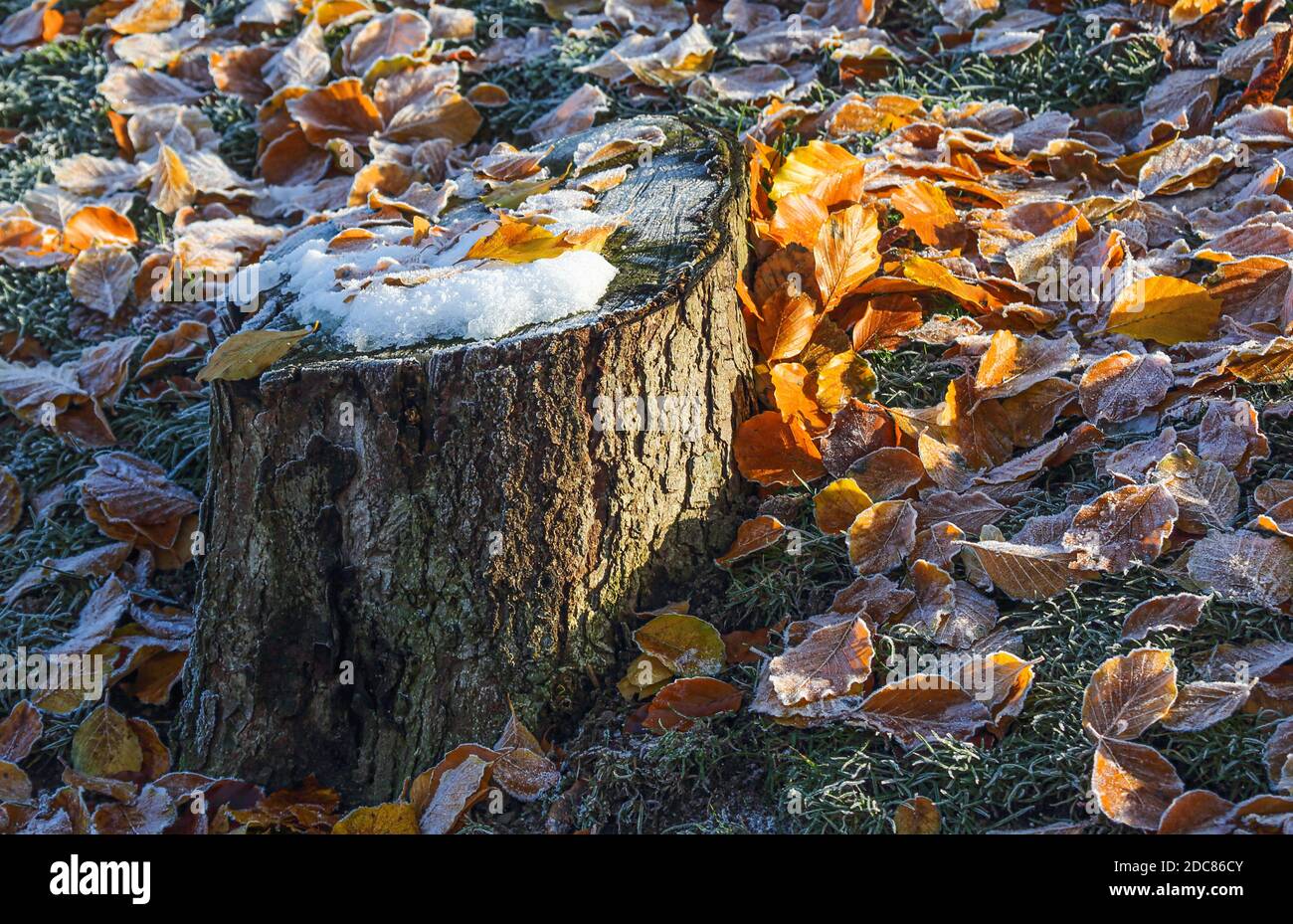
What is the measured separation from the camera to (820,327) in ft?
8.69

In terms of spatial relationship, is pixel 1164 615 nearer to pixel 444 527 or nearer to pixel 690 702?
pixel 690 702

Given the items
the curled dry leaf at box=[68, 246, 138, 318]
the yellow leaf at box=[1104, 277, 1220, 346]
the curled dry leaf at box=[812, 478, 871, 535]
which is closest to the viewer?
the curled dry leaf at box=[812, 478, 871, 535]

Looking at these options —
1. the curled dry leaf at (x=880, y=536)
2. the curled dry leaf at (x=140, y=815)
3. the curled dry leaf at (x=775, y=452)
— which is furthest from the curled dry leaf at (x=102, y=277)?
the curled dry leaf at (x=880, y=536)

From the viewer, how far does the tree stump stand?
210 centimetres

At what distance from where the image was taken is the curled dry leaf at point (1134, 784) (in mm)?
1720

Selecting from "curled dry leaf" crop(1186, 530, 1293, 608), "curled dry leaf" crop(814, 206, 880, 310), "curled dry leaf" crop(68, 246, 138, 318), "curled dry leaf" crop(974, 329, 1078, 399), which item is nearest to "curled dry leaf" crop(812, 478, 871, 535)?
"curled dry leaf" crop(974, 329, 1078, 399)

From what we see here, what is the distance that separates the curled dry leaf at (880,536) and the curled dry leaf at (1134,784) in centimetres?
53

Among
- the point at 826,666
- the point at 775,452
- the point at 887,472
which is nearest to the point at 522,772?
the point at 826,666

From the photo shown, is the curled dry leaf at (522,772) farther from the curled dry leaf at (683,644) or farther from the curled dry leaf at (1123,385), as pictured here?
the curled dry leaf at (1123,385)

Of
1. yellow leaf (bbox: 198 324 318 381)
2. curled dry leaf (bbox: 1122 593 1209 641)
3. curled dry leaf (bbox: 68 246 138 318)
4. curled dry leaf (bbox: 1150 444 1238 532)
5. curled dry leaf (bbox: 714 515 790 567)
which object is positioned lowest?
curled dry leaf (bbox: 68 246 138 318)

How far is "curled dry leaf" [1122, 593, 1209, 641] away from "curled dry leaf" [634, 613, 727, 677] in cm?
71

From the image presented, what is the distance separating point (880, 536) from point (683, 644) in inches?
16.6

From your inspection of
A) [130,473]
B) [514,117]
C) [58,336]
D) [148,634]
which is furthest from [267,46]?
[148,634]

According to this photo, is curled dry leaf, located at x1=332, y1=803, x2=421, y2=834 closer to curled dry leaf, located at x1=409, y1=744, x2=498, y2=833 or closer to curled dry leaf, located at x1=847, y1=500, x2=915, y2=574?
curled dry leaf, located at x1=409, y1=744, x2=498, y2=833
